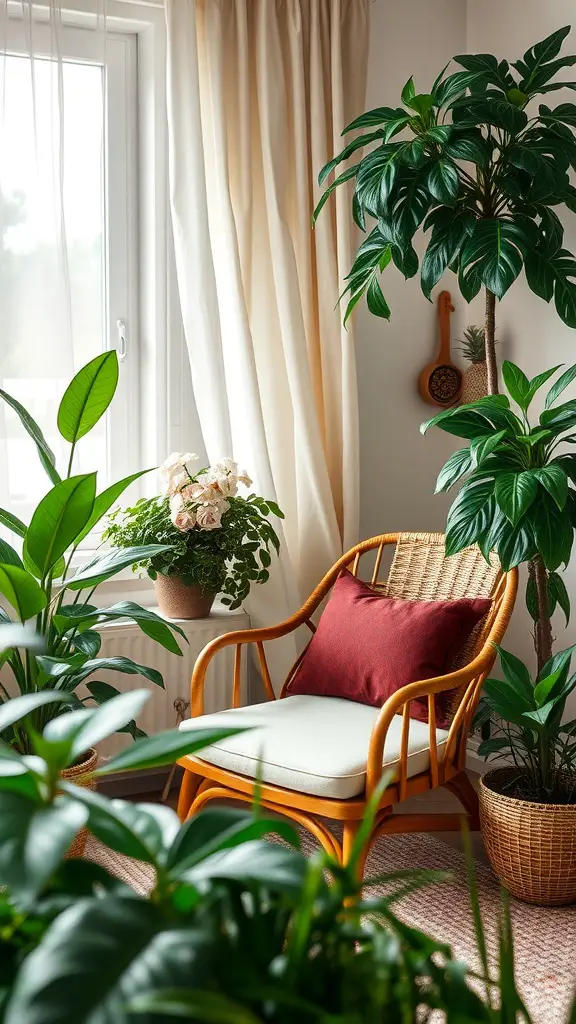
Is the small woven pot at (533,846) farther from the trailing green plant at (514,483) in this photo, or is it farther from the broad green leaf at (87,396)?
the broad green leaf at (87,396)

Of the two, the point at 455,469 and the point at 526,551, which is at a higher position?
the point at 455,469

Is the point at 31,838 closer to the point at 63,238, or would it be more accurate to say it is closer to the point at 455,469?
the point at 455,469

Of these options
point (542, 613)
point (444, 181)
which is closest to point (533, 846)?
point (542, 613)

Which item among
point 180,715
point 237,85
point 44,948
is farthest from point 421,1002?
point 237,85

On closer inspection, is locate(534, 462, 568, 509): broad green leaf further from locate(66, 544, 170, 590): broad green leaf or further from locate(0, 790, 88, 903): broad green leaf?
locate(0, 790, 88, 903): broad green leaf

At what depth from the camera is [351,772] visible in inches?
83.8

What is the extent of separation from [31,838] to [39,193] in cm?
252

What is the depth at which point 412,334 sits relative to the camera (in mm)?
3527

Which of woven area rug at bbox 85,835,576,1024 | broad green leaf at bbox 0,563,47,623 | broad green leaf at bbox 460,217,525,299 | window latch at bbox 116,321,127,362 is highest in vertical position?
broad green leaf at bbox 460,217,525,299

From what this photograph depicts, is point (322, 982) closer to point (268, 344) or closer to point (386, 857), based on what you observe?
point (386, 857)

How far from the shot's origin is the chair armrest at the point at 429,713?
6.97 ft

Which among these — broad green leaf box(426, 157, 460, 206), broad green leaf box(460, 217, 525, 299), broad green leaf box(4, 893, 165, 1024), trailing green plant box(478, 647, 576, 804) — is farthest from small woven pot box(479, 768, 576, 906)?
broad green leaf box(4, 893, 165, 1024)

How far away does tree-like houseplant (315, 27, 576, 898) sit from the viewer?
7.54 ft

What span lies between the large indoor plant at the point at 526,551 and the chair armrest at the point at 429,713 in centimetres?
6
